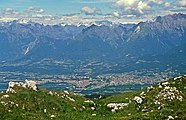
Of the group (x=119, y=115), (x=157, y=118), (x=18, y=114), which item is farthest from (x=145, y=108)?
(x=18, y=114)

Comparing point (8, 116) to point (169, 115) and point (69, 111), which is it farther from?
point (169, 115)

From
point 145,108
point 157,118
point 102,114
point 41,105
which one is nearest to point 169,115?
point 157,118

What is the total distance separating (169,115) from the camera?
359ft

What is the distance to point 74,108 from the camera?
433ft

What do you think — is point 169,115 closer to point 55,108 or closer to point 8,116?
point 55,108

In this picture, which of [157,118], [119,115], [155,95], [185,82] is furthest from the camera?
[185,82]

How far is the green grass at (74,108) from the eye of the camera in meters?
112

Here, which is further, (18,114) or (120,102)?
(120,102)

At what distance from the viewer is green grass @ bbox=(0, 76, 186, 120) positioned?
112 meters

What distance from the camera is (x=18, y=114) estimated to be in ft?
370

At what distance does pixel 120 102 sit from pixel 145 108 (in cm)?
2107

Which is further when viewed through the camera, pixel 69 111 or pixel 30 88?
pixel 30 88

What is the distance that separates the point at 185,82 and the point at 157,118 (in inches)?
→ 1712

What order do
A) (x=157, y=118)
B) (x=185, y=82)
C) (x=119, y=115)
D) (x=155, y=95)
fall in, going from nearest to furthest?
(x=157, y=118)
(x=119, y=115)
(x=155, y=95)
(x=185, y=82)
